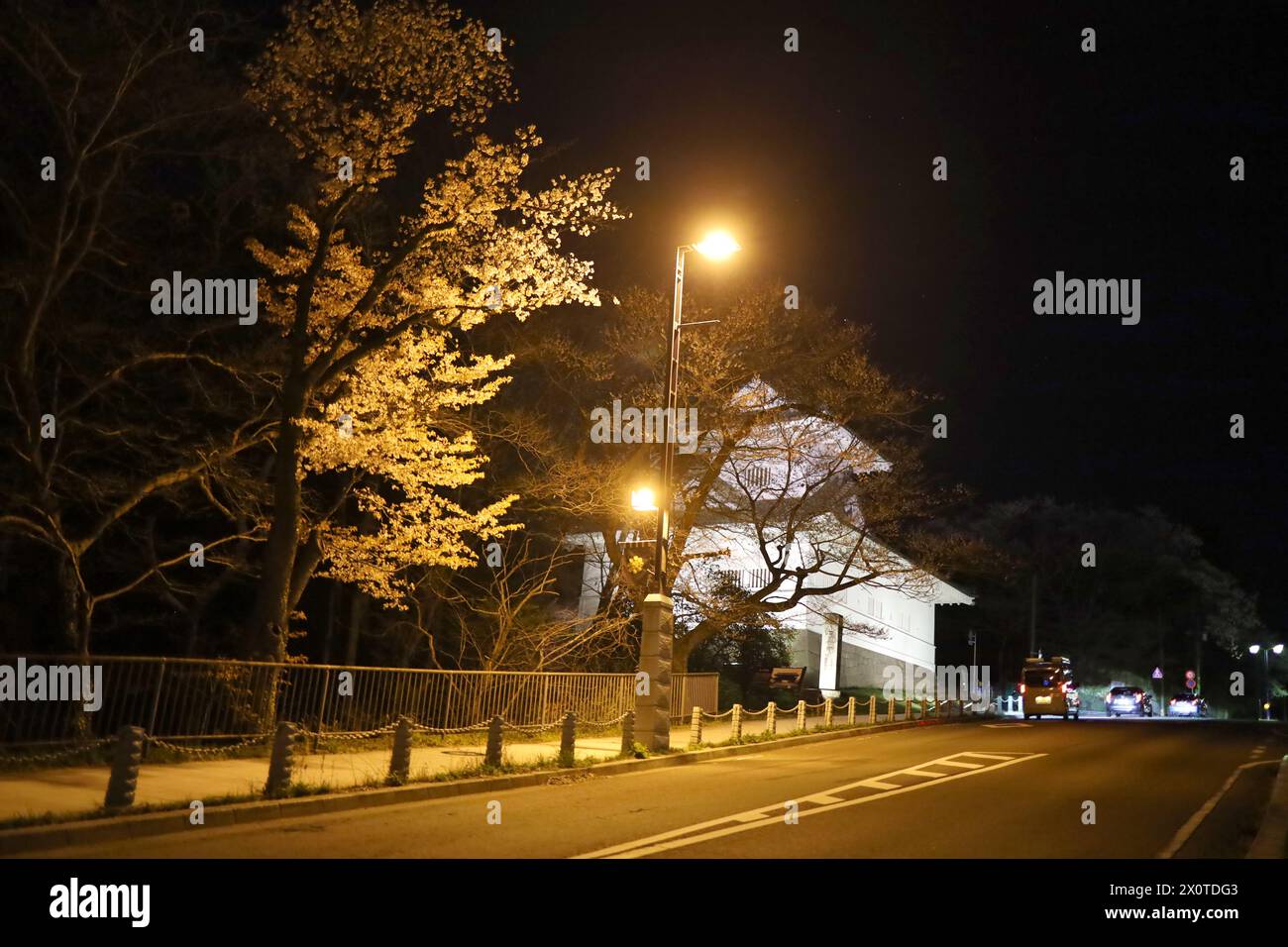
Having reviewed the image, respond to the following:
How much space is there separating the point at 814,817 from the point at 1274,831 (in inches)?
192

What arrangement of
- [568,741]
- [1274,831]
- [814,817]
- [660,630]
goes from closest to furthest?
[1274,831], [814,817], [568,741], [660,630]

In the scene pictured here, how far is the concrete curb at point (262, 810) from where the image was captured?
888cm

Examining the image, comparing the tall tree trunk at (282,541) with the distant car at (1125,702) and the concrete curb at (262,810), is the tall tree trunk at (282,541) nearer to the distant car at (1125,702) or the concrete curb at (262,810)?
the concrete curb at (262,810)

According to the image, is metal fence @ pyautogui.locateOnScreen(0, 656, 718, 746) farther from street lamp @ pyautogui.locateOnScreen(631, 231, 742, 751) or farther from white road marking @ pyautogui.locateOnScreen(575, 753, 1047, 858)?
white road marking @ pyautogui.locateOnScreen(575, 753, 1047, 858)

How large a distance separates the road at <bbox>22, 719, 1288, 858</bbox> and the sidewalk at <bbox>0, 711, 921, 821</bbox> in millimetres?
1190

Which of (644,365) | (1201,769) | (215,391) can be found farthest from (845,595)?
(215,391)

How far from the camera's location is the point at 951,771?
17.5 m

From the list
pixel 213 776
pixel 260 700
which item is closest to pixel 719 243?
pixel 260 700

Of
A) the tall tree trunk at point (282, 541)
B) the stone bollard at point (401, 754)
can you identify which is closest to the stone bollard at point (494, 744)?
the stone bollard at point (401, 754)

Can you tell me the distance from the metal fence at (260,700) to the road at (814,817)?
14.1 ft

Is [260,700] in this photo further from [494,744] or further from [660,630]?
[660,630]

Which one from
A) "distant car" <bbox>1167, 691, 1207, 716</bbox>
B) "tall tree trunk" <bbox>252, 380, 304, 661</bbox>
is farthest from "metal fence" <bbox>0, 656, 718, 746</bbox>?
"distant car" <bbox>1167, 691, 1207, 716</bbox>

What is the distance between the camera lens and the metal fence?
45.8 ft

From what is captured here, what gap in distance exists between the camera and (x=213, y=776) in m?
12.8
